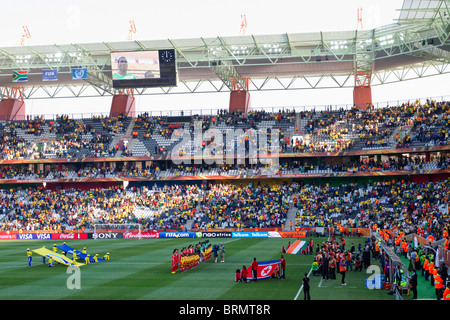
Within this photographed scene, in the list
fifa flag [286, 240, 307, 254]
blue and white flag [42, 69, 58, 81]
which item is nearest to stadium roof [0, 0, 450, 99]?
blue and white flag [42, 69, 58, 81]

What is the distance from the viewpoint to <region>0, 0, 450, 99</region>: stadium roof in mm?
52500

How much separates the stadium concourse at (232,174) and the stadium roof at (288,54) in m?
5.29

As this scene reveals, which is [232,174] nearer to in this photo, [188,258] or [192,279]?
[188,258]

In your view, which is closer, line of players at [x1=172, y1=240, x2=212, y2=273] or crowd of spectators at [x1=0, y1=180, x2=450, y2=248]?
line of players at [x1=172, y1=240, x2=212, y2=273]

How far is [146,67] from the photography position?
56.0m

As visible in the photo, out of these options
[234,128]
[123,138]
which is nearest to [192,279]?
[234,128]

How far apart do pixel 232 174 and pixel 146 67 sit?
15562 millimetres

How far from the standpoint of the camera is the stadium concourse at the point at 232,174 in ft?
171

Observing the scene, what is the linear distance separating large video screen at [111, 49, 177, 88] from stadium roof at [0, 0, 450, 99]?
4.32ft

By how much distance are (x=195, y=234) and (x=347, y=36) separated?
26.1 metres

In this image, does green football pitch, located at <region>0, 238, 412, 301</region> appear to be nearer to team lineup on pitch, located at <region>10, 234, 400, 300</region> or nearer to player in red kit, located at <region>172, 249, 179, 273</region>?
team lineup on pitch, located at <region>10, 234, 400, 300</region>

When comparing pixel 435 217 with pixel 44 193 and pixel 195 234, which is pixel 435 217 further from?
pixel 44 193

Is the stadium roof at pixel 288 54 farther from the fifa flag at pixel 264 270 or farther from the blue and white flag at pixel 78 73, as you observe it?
the fifa flag at pixel 264 270

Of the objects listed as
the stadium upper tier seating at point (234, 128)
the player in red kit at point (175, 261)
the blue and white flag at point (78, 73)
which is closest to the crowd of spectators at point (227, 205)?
the stadium upper tier seating at point (234, 128)
